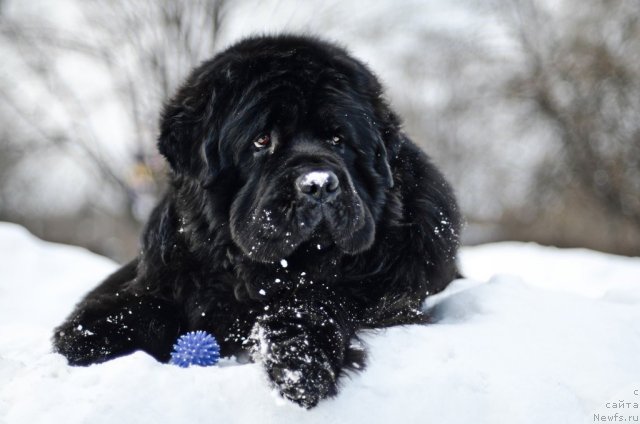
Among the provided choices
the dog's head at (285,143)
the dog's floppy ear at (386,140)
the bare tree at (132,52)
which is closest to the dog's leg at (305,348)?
the dog's head at (285,143)

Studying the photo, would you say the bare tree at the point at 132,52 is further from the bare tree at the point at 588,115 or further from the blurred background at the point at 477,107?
the bare tree at the point at 588,115

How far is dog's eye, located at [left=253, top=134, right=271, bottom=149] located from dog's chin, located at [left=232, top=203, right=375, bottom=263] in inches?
13.8

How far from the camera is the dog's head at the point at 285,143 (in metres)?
2.29

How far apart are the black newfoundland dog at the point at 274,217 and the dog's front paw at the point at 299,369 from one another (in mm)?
318

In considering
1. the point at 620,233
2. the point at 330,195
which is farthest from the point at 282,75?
the point at 620,233

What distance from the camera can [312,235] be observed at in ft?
7.69

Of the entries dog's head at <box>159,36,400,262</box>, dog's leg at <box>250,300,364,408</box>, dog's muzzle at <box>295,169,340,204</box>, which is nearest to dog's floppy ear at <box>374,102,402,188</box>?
dog's head at <box>159,36,400,262</box>

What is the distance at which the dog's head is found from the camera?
229 cm

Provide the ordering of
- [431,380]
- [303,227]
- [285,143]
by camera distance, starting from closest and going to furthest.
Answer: [431,380], [303,227], [285,143]

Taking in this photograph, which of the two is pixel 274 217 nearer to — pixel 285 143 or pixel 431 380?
pixel 285 143

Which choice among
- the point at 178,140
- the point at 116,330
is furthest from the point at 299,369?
the point at 178,140

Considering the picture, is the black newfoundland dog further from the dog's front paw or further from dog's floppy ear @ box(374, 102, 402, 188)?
the dog's front paw

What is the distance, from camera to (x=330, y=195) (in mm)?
2252

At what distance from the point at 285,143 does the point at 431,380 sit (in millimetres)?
1115
